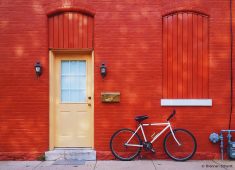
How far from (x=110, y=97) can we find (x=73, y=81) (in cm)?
112

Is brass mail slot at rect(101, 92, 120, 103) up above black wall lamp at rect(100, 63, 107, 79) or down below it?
below

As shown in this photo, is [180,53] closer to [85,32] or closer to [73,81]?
[85,32]

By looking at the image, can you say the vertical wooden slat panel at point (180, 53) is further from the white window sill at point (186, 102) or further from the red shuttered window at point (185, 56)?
the white window sill at point (186, 102)

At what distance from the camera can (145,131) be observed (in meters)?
8.33

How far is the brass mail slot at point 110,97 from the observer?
8242mm

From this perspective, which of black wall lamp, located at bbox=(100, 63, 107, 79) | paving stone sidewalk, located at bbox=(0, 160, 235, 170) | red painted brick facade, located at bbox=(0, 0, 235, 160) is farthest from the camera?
red painted brick facade, located at bbox=(0, 0, 235, 160)

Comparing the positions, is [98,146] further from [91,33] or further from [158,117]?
[91,33]

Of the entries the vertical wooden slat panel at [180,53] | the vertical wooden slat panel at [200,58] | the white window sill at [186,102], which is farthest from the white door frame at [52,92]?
the vertical wooden slat panel at [200,58]

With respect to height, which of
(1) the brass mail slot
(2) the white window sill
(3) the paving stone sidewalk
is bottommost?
(3) the paving stone sidewalk

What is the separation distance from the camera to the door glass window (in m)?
8.62

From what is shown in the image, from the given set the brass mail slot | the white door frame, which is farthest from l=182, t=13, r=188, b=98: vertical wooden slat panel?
the white door frame

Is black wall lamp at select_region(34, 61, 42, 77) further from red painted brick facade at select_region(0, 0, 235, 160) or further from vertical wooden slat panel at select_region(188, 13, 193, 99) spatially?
vertical wooden slat panel at select_region(188, 13, 193, 99)

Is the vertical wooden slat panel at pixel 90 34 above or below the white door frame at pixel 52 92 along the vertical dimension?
above

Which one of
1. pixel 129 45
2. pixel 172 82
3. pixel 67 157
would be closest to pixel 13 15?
pixel 129 45
